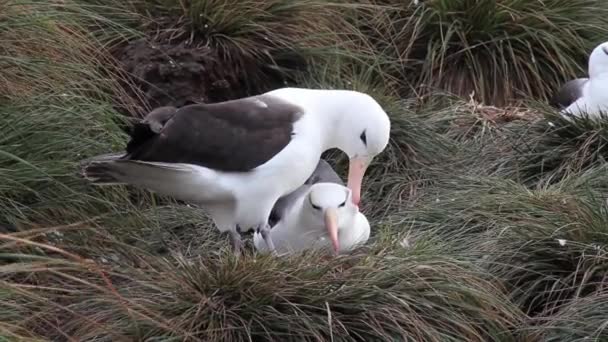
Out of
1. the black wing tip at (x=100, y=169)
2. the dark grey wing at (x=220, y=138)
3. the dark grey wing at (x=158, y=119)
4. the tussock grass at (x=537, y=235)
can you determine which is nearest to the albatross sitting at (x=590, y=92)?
the tussock grass at (x=537, y=235)

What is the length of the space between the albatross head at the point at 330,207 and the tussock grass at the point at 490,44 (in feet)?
8.39

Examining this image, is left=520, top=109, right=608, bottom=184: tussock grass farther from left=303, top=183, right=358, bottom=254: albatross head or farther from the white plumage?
left=303, top=183, right=358, bottom=254: albatross head

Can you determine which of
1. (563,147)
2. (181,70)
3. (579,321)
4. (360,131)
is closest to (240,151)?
(360,131)

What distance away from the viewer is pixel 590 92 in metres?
6.77

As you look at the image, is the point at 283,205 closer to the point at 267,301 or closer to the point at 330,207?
the point at 330,207

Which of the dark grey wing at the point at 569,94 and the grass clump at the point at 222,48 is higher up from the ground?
the grass clump at the point at 222,48

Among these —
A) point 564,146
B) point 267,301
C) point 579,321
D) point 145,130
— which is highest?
point 145,130

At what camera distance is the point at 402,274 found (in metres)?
4.52

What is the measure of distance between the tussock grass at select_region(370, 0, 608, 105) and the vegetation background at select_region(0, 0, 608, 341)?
0.04ft

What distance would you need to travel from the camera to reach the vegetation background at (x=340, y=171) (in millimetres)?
4328

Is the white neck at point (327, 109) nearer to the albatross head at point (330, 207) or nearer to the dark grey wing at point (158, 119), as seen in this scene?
the albatross head at point (330, 207)

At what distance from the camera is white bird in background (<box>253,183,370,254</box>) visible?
16.6 feet

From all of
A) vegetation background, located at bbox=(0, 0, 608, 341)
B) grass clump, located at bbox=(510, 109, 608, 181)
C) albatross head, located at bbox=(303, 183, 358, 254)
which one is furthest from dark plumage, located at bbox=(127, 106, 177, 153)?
grass clump, located at bbox=(510, 109, 608, 181)

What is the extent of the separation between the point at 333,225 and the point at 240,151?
0.43m
